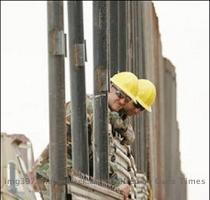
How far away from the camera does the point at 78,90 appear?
571cm

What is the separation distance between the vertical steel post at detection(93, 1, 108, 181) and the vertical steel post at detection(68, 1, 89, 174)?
15cm

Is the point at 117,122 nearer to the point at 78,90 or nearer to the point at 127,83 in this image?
the point at 127,83

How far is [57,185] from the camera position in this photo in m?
5.00

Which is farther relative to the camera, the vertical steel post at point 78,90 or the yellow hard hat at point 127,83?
the yellow hard hat at point 127,83

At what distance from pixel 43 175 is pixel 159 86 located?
451 centimetres

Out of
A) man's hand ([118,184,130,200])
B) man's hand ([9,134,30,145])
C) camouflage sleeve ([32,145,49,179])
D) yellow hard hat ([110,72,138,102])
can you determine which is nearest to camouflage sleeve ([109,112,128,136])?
yellow hard hat ([110,72,138,102])

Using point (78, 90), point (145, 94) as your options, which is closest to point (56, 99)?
point (78, 90)

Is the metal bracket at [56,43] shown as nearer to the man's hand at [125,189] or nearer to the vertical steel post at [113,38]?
the man's hand at [125,189]

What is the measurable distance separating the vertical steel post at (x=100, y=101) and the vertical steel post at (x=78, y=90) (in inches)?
5.8

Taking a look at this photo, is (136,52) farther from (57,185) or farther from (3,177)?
(57,185)

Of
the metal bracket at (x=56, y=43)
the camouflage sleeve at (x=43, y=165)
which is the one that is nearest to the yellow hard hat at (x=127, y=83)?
the camouflage sleeve at (x=43, y=165)

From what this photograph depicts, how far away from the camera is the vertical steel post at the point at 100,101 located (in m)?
5.87

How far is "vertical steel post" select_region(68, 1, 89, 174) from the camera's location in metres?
5.61

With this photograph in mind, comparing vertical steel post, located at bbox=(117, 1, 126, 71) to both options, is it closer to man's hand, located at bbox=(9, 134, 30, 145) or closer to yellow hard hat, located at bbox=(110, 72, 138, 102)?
yellow hard hat, located at bbox=(110, 72, 138, 102)
